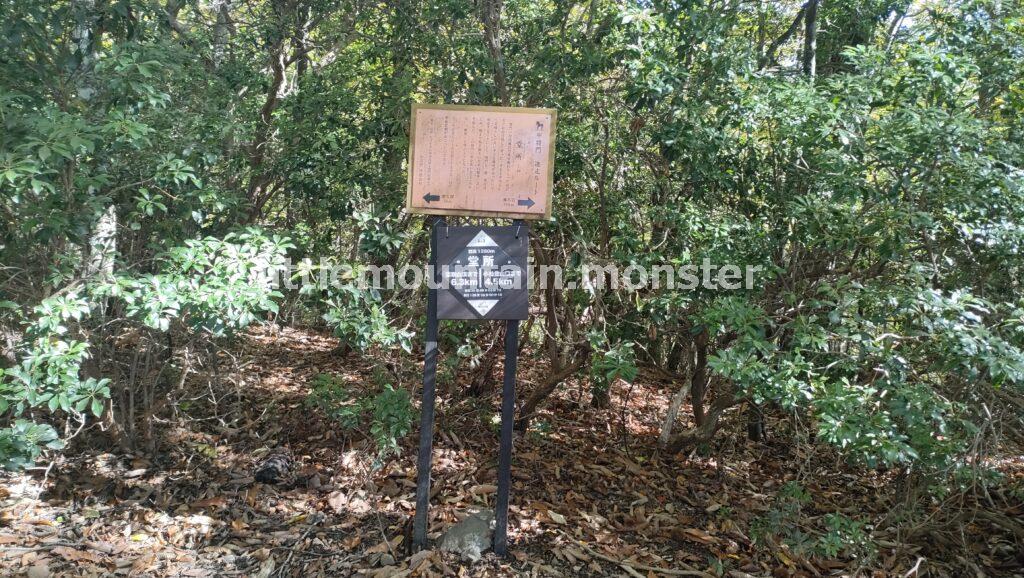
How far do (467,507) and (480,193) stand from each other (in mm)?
2034

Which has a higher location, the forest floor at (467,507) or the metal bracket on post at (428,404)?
the metal bracket on post at (428,404)

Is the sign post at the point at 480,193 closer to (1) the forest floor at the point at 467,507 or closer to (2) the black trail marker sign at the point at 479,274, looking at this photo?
(2) the black trail marker sign at the point at 479,274

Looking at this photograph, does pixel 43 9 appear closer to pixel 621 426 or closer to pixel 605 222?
pixel 605 222

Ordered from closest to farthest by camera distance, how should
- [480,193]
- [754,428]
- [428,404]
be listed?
[480,193]
[428,404]
[754,428]

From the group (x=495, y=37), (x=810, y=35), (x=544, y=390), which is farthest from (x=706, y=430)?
(x=495, y=37)

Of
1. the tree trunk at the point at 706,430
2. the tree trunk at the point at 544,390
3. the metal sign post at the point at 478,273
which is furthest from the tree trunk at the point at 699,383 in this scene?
the metal sign post at the point at 478,273

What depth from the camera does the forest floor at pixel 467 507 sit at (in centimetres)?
384

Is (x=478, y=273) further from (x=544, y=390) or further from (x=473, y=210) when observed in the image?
(x=544, y=390)

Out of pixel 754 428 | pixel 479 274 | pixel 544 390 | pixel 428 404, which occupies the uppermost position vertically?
pixel 479 274

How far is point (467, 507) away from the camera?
438 centimetres

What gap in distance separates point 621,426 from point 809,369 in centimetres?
222

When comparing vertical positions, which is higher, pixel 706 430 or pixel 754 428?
pixel 706 430

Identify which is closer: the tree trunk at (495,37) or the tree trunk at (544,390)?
the tree trunk at (495,37)

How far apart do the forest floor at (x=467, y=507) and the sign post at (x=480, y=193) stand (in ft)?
4.41
